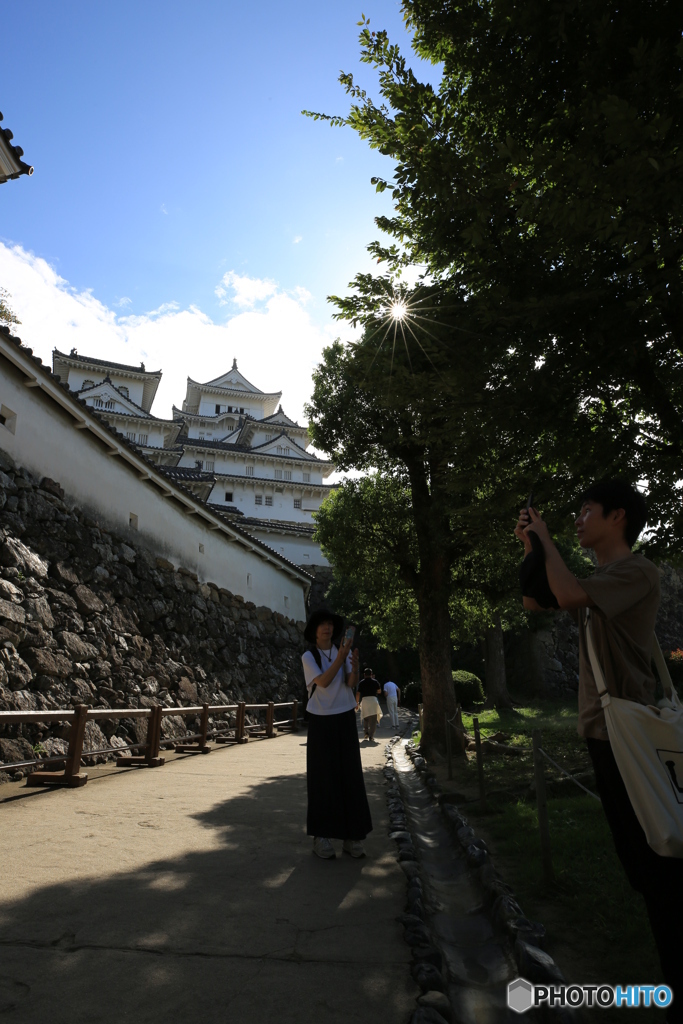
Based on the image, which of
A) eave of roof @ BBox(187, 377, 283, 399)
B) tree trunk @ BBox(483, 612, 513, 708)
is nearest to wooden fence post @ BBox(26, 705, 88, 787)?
tree trunk @ BBox(483, 612, 513, 708)

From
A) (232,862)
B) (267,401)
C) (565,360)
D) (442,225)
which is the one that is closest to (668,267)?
(565,360)

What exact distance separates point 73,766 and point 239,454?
36073mm

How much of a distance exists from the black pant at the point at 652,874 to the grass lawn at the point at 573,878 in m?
0.54

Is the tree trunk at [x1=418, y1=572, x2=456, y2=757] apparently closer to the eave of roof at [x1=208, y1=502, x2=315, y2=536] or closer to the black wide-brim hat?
the black wide-brim hat

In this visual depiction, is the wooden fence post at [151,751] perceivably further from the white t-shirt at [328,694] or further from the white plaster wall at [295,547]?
the white plaster wall at [295,547]

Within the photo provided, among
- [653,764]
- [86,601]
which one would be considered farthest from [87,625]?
[653,764]

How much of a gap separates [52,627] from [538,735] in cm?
742

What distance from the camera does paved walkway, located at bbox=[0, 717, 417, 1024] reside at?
7.02 feet

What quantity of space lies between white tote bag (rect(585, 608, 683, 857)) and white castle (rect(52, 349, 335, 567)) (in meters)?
32.6

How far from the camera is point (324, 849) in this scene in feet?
14.0

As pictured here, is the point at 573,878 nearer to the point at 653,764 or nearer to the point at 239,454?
the point at 653,764

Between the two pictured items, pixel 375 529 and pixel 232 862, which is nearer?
pixel 232 862

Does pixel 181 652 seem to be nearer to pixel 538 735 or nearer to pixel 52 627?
pixel 52 627

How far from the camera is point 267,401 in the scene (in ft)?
169
